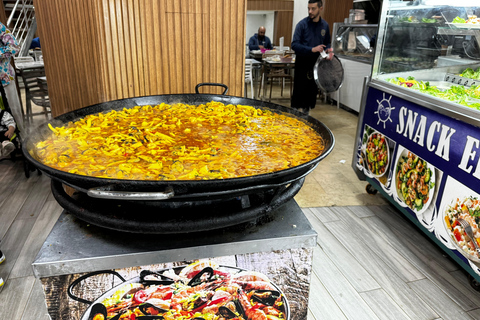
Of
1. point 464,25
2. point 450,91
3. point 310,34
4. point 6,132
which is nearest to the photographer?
point 450,91

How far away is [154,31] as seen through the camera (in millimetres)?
2260

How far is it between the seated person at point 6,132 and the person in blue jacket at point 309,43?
367cm

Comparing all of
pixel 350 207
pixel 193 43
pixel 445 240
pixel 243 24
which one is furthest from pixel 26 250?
pixel 445 240

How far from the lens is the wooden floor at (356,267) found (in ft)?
6.22

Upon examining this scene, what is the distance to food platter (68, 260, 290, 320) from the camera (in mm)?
1144

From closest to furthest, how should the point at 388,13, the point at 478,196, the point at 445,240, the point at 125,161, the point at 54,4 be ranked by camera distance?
the point at 125,161
the point at 478,196
the point at 445,240
the point at 54,4
the point at 388,13

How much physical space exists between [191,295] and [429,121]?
1950 mm

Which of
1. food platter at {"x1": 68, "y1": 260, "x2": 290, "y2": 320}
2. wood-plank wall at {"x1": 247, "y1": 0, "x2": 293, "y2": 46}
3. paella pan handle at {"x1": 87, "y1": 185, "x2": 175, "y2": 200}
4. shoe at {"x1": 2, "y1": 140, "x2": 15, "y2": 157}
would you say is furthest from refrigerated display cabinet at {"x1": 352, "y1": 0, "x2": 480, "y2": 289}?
wood-plank wall at {"x1": 247, "y1": 0, "x2": 293, "y2": 46}

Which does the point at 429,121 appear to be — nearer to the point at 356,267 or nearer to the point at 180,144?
the point at 356,267

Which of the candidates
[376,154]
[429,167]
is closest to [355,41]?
[376,154]

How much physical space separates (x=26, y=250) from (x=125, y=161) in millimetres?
1683

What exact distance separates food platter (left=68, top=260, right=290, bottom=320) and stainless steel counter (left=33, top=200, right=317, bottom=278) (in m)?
0.06

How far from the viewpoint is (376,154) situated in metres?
2.91

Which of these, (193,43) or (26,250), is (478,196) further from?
(26,250)
